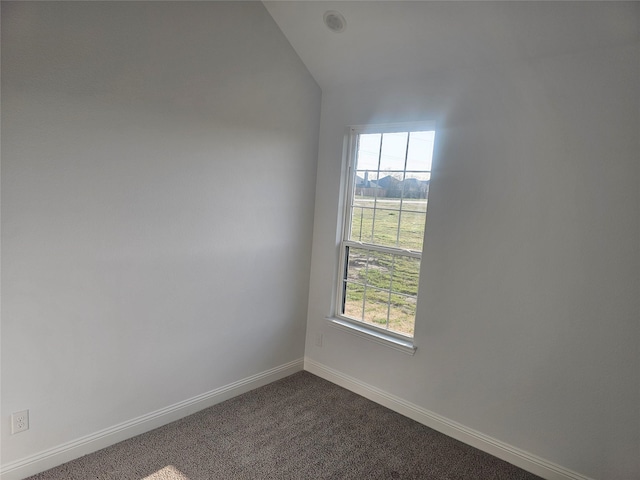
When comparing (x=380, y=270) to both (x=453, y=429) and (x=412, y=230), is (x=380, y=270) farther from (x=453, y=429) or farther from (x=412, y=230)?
(x=453, y=429)

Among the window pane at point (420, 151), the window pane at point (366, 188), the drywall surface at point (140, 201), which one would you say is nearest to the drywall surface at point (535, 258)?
the window pane at point (420, 151)

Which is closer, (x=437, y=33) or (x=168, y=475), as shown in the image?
(x=168, y=475)

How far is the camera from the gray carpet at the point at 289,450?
2.24m

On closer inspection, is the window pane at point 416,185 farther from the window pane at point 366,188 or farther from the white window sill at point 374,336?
the white window sill at point 374,336

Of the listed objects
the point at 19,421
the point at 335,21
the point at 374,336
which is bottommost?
the point at 19,421

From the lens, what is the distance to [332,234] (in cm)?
331

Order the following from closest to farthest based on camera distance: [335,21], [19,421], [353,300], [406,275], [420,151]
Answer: [19,421] < [335,21] < [420,151] < [406,275] < [353,300]

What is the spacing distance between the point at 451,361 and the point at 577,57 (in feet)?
6.23

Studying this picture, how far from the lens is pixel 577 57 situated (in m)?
2.11

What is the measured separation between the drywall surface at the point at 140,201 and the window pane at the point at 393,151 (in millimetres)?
634

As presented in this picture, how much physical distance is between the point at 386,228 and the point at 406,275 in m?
0.38

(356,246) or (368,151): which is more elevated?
(368,151)

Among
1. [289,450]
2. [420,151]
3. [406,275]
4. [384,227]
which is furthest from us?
[384,227]

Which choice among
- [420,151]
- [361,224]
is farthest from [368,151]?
[361,224]
